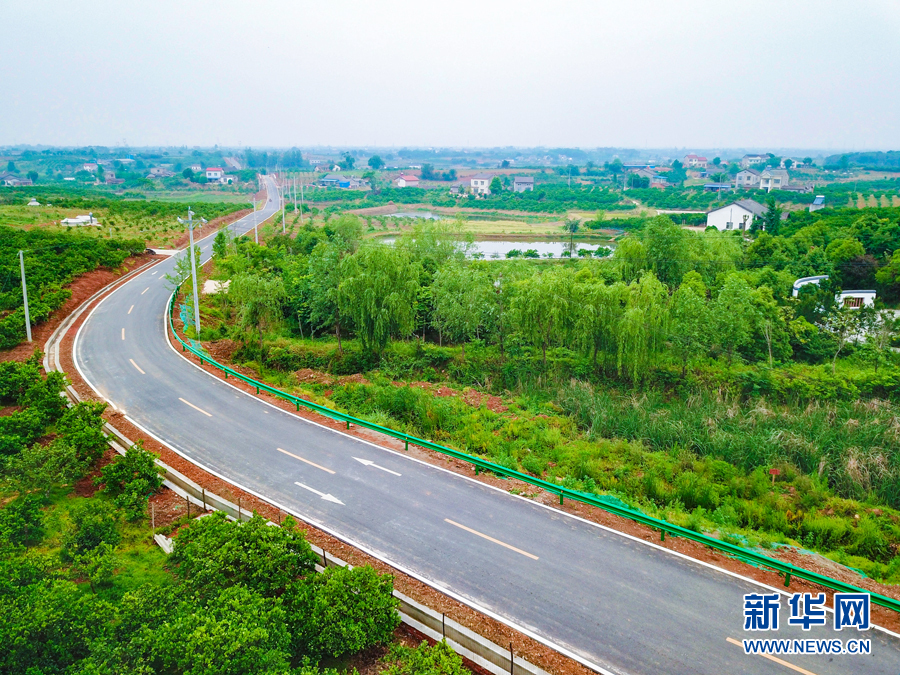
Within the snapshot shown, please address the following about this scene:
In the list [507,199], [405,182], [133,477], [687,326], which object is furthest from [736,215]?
[405,182]

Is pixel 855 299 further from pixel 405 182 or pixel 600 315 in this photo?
pixel 405 182

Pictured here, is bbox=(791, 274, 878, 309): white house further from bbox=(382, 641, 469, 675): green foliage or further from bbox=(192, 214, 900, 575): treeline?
bbox=(382, 641, 469, 675): green foliage

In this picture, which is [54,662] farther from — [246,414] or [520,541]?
[246,414]

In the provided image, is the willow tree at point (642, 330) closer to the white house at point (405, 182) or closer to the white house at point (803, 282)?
the white house at point (803, 282)

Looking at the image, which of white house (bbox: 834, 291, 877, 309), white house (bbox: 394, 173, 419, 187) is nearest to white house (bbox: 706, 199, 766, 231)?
white house (bbox: 834, 291, 877, 309)

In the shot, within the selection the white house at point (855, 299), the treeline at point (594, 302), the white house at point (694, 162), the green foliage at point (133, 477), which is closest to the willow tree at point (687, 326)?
the treeline at point (594, 302)

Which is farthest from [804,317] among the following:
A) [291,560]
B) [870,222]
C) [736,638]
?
[291,560]
